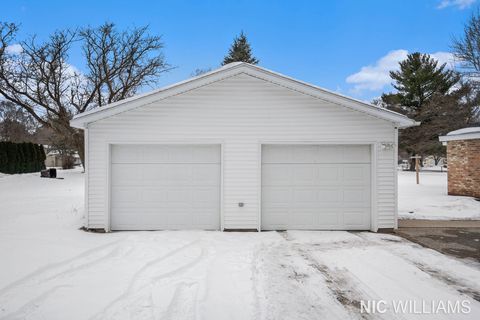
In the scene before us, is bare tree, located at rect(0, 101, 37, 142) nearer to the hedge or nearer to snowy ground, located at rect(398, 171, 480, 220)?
the hedge

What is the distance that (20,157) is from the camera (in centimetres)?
2319

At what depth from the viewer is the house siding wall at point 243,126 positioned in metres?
7.24

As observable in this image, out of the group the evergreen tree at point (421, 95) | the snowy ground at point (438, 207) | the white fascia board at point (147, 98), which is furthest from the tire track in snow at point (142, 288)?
the evergreen tree at point (421, 95)

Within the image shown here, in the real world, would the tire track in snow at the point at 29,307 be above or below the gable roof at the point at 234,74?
below

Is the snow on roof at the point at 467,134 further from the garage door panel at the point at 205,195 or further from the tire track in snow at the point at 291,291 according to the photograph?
the garage door panel at the point at 205,195

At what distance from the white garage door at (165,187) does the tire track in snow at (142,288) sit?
6.08 ft

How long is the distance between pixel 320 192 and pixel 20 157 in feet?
79.5

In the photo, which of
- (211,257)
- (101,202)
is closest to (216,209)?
(211,257)

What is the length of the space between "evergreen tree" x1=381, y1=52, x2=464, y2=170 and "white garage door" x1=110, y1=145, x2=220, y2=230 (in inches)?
1094

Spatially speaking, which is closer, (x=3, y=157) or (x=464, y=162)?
(x=464, y=162)

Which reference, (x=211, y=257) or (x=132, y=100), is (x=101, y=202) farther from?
(x=211, y=257)

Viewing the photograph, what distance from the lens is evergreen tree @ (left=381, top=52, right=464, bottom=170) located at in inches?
1147

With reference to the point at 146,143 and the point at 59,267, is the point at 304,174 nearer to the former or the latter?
the point at 146,143

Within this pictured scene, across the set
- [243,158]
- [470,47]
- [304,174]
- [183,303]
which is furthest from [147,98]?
[470,47]
